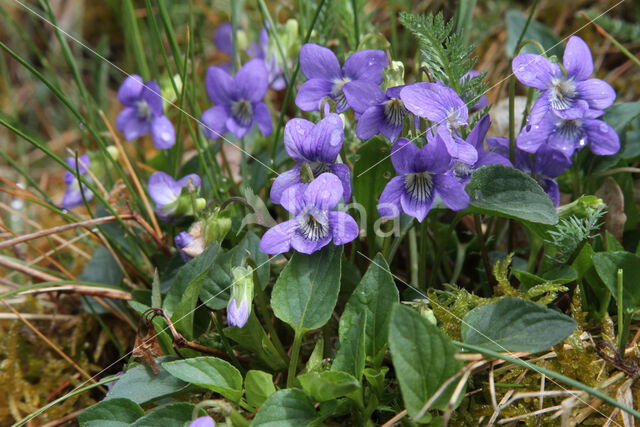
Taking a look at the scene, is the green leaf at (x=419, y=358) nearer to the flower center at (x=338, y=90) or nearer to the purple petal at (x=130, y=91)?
the flower center at (x=338, y=90)

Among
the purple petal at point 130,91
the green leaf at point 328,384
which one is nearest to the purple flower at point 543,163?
the green leaf at point 328,384

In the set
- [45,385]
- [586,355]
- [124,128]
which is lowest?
[45,385]

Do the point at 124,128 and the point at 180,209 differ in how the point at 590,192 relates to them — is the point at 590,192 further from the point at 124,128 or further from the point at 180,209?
the point at 124,128

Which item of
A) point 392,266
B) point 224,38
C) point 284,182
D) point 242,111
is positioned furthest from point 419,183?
point 224,38

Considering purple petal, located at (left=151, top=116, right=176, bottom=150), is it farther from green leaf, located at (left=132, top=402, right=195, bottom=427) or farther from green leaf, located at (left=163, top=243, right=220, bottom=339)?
green leaf, located at (left=132, top=402, right=195, bottom=427)

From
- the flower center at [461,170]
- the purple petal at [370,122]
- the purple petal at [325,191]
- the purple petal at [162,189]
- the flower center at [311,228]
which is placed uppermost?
the purple petal at [370,122]

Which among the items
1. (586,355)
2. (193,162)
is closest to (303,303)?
(586,355)
